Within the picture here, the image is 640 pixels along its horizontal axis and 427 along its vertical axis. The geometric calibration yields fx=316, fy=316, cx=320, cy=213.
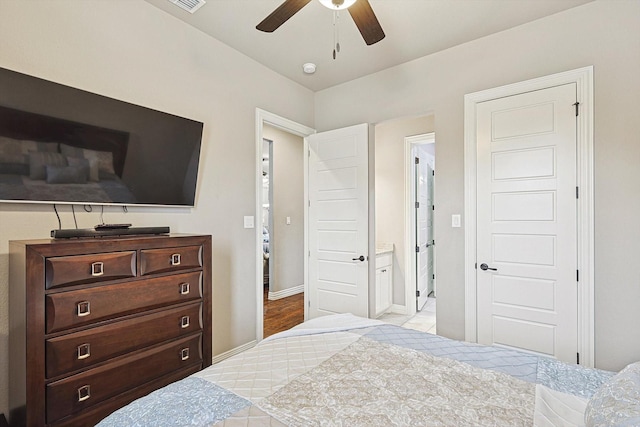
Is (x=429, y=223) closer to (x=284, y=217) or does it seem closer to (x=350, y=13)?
(x=284, y=217)

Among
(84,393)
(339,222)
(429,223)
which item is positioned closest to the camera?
(84,393)

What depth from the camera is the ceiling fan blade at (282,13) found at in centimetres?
168

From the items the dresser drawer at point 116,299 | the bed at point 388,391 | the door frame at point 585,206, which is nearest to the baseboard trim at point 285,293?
the dresser drawer at point 116,299

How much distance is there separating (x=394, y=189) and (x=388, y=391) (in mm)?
3473

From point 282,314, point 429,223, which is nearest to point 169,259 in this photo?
point 282,314

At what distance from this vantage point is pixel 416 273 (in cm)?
433

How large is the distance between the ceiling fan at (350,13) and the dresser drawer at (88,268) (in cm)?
154

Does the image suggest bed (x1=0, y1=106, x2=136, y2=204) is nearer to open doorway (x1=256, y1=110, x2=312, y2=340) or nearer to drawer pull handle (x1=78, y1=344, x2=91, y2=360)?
drawer pull handle (x1=78, y1=344, x2=91, y2=360)

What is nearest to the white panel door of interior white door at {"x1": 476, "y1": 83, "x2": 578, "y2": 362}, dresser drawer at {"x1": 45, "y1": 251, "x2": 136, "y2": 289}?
interior white door at {"x1": 476, "y1": 83, "x2": 578, "y2": 362}

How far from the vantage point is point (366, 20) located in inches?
69.3

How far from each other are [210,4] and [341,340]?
246cm

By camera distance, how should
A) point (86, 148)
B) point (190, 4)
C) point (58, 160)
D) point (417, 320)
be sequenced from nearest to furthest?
point (58, 160) < point (86, 148) < point (190, 4) < point (417, 320)

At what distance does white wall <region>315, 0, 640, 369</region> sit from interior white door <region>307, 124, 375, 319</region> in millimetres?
741

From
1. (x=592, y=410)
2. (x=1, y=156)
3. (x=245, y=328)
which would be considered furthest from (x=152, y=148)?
(x=592, y=410)
